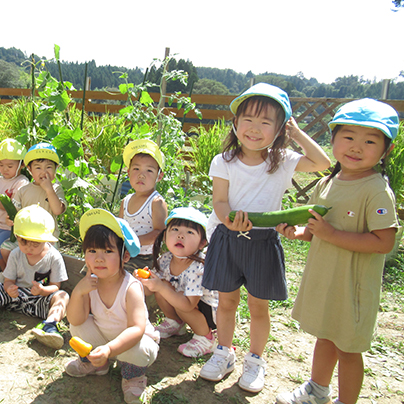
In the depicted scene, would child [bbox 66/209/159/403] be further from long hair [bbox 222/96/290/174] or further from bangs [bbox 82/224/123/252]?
long hair [bbox 222/96/290/174]

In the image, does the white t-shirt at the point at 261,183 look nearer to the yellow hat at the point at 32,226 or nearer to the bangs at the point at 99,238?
the bangs at the point at 99,238

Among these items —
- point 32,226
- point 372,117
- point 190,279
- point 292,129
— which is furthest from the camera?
point 32,226

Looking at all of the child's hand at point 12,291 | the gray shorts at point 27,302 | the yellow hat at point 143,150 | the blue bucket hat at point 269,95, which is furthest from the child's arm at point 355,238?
the child's hand at point 12,291

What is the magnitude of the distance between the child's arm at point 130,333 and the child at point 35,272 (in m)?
0.92

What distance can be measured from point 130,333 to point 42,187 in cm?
187

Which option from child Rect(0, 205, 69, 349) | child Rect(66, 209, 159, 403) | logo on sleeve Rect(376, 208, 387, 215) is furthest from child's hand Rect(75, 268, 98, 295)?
logo on sleeve Rect(376, 208, 387, 215)

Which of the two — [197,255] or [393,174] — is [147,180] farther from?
[393,174]

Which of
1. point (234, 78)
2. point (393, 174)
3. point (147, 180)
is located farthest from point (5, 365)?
point (234, 78)

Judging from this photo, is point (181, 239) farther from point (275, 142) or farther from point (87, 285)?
point (275, 142)

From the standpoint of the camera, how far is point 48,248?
2.94m

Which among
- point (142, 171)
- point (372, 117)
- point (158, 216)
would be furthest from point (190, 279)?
point (372, 117)

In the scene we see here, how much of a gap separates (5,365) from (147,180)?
5.33ft

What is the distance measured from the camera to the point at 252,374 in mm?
2252

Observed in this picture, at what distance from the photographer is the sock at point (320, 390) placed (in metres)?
2.06
